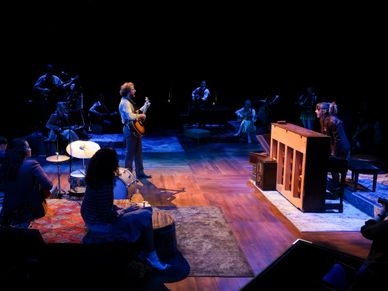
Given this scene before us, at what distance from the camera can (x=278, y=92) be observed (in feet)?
56.8

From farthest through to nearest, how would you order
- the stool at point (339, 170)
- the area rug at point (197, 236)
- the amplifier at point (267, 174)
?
1. the amplifier at point (267, 174)
2. the stool at point (339, 170)
3. the area rug at point (197, 236)

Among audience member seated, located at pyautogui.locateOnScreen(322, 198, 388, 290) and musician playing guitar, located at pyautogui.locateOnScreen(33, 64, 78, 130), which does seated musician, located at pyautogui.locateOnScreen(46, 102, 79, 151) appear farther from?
audience member seated, located at pyautogui.locateOnScreen(322, 198, 388, 290)

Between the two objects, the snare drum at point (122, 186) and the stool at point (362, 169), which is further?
the stool at point (362, 169)

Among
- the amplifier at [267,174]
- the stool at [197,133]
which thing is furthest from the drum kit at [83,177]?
the stool at [197,133]

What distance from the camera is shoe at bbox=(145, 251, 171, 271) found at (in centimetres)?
454

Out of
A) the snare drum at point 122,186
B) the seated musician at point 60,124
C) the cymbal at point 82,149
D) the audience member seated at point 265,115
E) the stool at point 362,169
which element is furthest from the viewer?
the audience member seated at point 265,115

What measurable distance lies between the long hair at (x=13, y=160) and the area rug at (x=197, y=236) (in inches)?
27.8

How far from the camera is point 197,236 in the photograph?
18.1ft

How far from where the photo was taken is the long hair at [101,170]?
419 cm

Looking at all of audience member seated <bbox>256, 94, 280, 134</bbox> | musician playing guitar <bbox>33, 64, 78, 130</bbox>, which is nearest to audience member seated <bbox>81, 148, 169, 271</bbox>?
musician playing guitar <bbox>33, 64, 78, 130</bbox>

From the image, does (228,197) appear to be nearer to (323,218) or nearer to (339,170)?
(323,218)

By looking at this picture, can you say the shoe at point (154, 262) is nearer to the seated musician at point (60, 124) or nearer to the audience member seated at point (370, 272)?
the audience member seated at point (370, 272)

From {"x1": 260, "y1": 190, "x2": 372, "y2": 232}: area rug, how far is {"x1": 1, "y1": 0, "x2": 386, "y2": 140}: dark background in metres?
8.11

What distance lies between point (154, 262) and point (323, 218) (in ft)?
9.30
